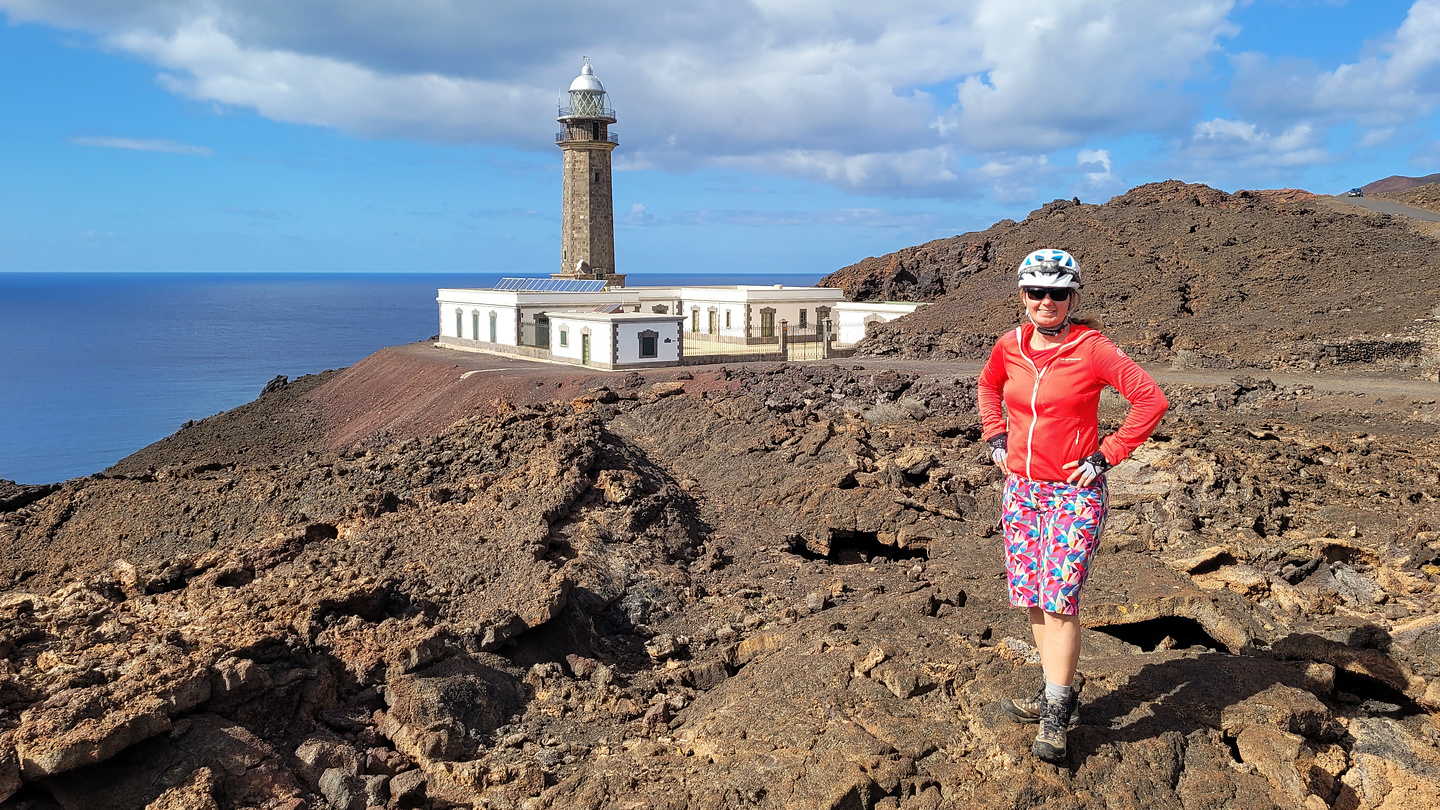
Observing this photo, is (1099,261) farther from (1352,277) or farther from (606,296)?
(606,296)

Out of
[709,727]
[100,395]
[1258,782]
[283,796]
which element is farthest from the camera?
[100,395]

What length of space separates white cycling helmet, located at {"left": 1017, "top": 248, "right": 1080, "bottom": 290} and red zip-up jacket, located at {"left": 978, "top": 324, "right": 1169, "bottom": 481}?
0.27 meters

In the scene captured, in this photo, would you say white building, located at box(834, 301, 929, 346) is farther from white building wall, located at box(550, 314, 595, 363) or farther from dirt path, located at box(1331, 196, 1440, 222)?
dirt path, located at box(1331, 196, 1440, 222)

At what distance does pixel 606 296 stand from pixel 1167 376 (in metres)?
21.3

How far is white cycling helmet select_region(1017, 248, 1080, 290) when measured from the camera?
5.12 metres

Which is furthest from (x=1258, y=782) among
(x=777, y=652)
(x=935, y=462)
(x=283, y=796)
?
(x=935, y=462)

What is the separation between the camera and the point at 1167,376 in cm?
2541

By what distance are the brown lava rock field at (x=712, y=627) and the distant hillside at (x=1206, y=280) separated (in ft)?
30.2

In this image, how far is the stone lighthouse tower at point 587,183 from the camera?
46594 millimetres

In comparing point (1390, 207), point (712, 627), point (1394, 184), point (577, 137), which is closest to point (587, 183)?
point (577, 137)

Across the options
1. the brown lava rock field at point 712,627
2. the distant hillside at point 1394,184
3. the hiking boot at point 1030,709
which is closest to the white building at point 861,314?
the brown lava rock field at point 712,627

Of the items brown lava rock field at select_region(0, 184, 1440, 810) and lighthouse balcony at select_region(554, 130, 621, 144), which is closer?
brown lava rock field at select_region(0, 184, 1440, 810)

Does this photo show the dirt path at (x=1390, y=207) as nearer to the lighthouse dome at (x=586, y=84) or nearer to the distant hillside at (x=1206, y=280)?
the distant hillside at (x=1206, y=280)

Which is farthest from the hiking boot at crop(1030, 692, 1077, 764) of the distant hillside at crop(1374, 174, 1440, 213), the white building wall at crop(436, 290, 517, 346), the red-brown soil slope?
the red-brown soil slope
